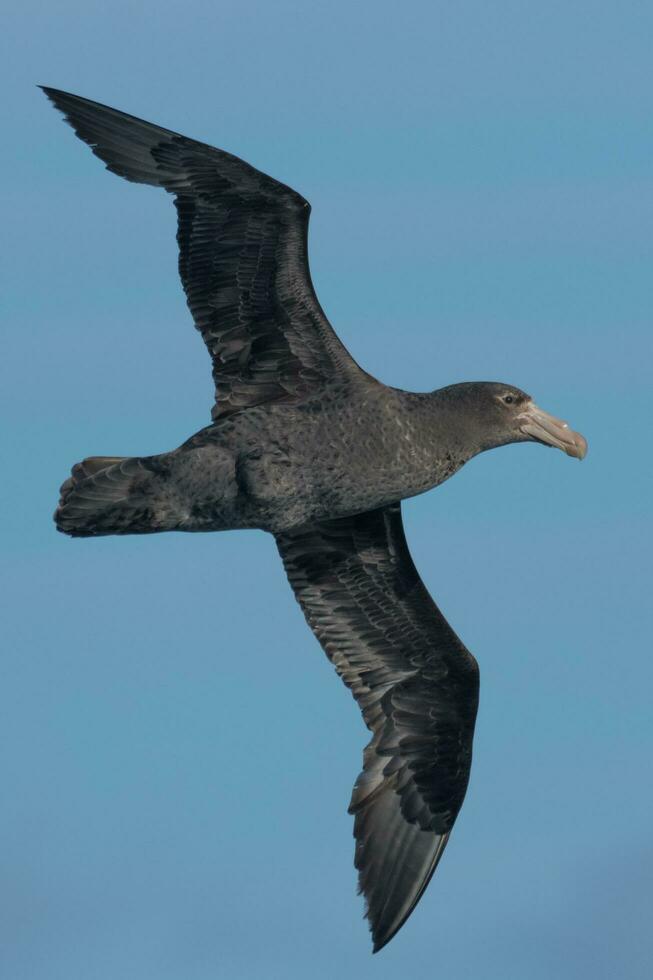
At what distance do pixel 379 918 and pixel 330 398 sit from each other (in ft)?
15.9

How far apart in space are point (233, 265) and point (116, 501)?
2192 mm

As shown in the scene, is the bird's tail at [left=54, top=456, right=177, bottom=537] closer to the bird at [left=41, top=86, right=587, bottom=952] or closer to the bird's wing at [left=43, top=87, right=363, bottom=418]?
the bird at [left=41, top=86, right=587, bottom=952]

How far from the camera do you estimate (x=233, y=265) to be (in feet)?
57.4

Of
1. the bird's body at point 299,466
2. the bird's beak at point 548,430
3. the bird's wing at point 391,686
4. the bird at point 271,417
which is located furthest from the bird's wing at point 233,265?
the bird's wing at point 391,686

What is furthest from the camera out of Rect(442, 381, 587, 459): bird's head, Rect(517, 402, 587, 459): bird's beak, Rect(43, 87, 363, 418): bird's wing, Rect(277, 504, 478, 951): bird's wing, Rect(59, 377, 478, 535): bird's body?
Rect(277, 504, 478, 951): bird's wing

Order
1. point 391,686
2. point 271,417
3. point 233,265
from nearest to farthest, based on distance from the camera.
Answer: point 271,417 < point 233,265 < point 391,686

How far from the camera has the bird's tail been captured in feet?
55.7

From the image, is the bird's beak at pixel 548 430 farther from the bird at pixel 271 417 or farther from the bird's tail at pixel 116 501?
the bird's tail at pixel 116 501

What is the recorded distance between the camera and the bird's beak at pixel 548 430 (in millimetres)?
18094

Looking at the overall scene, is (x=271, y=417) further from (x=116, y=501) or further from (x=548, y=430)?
(x=548, y=430)

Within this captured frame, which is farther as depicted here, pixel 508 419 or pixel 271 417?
pixel 508 419

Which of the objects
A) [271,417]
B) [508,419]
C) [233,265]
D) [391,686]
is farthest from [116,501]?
[391,686]

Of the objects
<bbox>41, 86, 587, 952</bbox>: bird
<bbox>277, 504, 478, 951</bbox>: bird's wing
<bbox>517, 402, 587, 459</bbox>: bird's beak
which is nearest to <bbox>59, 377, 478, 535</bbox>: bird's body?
<bbox>41, 86, 587, 952</bbox>: bird

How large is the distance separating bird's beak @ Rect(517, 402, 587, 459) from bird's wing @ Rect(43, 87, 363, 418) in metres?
1.68
